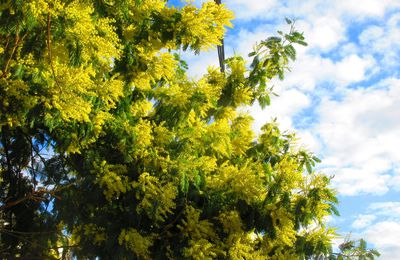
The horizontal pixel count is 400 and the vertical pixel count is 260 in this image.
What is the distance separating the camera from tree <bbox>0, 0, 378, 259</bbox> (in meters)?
6.39

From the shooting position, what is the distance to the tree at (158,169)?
6395 millimetres

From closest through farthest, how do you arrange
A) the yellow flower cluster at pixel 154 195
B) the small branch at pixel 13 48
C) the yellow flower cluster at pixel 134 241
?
the small branch at pixel 13 48
the yellow flower cluster at pixel 154 195
the yellow flower cluster at pixel 134 241

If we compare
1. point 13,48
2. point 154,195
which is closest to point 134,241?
point 154,195

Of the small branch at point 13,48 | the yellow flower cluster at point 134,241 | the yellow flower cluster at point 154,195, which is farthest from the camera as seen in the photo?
the yellow flower cluster at point 134,241

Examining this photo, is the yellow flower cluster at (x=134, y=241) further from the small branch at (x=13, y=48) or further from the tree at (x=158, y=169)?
the small branch at (x=13, y=48)

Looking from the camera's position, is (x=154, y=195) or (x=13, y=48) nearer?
(x=13, y=48)

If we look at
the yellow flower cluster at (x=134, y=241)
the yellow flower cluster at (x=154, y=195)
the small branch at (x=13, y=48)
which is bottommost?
the yellow flower cluster at (x=134, y=241)

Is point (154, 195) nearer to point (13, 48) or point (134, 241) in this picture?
point (134, 241)

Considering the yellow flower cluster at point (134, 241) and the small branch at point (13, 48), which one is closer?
the small branch at point (13, 48)

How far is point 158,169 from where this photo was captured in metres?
6.77

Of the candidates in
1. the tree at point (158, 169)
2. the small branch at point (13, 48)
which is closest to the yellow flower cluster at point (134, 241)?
the tree at point (158, 169)

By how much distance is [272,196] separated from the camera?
23.1 ft

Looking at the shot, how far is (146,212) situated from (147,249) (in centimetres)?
69

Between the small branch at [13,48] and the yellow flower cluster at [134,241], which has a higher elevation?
the small branch at [13,48]
